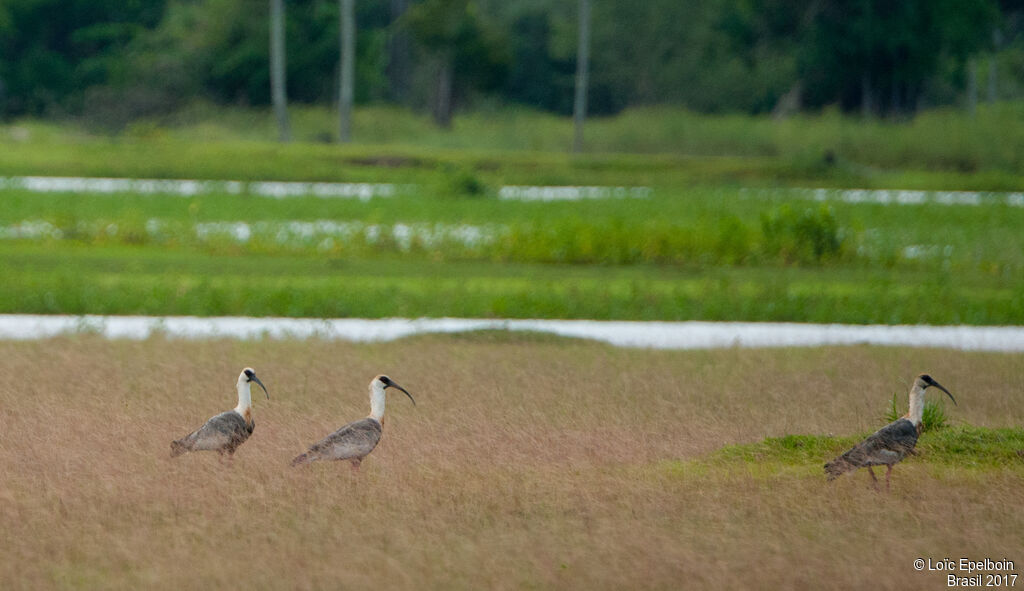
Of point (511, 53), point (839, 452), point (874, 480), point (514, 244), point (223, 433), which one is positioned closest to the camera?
point (223, 433)

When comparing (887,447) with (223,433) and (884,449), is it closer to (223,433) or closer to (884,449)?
(884,449)

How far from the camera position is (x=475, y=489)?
21.7 feet

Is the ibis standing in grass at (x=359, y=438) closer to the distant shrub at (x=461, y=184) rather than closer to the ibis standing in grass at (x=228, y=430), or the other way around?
the ibis standing in grass at (x=228, y=430)

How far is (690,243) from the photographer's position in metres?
17.2

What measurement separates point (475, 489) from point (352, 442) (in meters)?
0.64

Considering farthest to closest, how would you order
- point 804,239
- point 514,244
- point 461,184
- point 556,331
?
point 461,184, point 804,239, point 514,244, point 556,331

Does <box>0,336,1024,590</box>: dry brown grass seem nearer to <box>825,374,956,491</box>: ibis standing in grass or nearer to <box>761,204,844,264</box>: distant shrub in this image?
A: <box>825,374,956,491</box>: ibis standing in grass

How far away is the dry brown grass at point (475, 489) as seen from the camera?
218 inches

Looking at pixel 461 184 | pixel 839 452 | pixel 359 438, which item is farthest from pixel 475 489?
pixel 461 184

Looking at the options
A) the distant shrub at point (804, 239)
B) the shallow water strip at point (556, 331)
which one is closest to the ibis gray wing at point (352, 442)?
the shallow water strip at point (556, 331)

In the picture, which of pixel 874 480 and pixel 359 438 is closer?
pixel 359 438

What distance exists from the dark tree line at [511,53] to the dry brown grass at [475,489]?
105ft

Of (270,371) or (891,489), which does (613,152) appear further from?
(891,489)

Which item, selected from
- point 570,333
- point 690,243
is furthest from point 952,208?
point 570,333
